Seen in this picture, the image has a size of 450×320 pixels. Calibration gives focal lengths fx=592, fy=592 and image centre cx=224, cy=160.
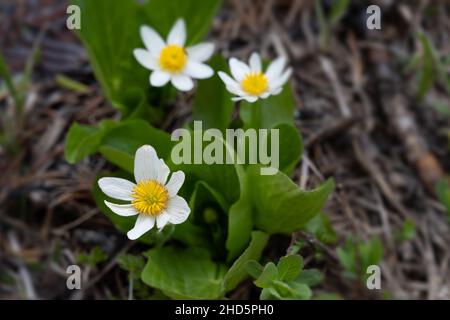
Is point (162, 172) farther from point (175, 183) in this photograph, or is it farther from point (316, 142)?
point (316, 142)

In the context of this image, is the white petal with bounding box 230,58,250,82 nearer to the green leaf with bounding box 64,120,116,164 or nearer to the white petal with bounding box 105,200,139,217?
the green leaf with bounding box 64,120,116,164

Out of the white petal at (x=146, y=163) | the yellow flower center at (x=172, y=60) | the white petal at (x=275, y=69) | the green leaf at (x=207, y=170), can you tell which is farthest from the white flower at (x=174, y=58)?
the white petal at (x=146, y=163)

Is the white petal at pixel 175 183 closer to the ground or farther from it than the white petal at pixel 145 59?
closer to the ground

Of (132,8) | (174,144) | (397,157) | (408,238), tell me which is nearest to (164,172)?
(174,144)

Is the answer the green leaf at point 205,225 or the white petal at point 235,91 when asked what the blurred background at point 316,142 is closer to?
the green leaf at point 205,225

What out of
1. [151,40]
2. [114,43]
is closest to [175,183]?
[151,40]
